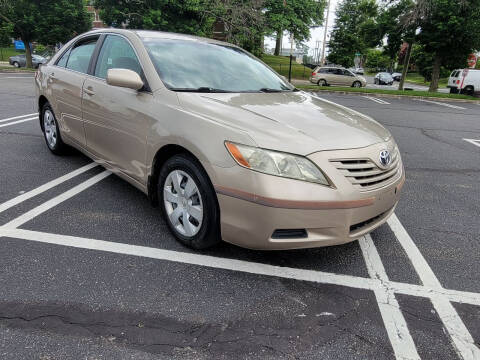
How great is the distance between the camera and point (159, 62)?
307 cm

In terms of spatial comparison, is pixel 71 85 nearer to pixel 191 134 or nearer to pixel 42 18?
pixel 191 134

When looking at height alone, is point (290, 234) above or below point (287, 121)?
below

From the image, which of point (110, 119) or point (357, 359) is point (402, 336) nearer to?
point (357, 359)

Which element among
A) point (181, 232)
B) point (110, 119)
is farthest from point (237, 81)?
point (181, 232)

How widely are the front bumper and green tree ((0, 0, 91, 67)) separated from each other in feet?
86.5

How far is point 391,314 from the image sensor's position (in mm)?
2209

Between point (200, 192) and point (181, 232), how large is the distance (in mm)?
473

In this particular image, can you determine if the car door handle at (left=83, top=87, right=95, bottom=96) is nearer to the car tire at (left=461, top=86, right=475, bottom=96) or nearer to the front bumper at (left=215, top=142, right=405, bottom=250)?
the front bumper at (left=215, top=142, right=405, bottom=250)

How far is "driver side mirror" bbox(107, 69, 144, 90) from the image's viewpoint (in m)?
2.86

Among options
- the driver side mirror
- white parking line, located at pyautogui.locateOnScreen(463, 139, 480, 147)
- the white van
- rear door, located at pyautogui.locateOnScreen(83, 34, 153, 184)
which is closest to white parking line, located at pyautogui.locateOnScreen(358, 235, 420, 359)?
rear door, located at pyautogui.locateOnScreen(83, 34, 153, 184)

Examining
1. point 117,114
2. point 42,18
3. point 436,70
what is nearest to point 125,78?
point 117,114

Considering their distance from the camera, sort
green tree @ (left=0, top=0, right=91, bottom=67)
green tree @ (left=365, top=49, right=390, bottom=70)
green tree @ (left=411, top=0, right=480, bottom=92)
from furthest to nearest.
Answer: green tree @ (left=365, top=49, right=390, bottom=70)
green tree @ (left=0, top=0, right=91, bottom=67)
green tree @ (left=411, top=0, right=480, bottom=92)

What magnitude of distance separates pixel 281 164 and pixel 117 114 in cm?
173

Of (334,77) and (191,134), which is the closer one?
(191,134)
